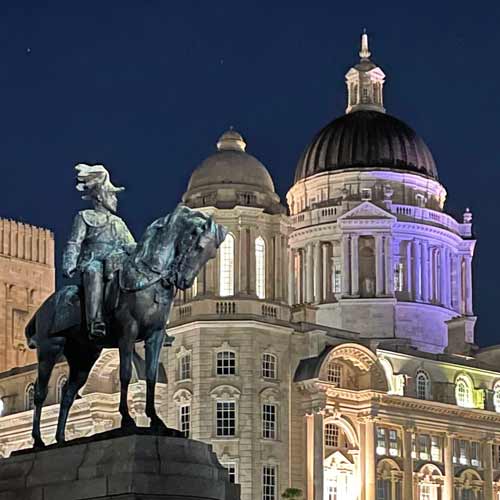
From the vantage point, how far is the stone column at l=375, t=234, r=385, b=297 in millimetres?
108375

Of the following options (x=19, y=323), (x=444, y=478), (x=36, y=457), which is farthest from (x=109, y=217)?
(x=19, y=323)

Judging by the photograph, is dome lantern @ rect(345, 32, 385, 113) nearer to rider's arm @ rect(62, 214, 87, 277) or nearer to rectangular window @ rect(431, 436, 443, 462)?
rectangular window @ rect(431, 436, 443, 462)

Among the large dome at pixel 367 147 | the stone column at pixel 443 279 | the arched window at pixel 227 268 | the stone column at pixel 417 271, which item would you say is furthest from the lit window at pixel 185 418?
the large dome at pixel 367 147

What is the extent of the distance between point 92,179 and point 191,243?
2831 mm

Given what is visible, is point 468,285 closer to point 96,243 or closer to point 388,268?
point 388,268

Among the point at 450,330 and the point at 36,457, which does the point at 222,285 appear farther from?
the point at 36,457

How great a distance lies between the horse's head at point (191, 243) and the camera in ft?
89.0

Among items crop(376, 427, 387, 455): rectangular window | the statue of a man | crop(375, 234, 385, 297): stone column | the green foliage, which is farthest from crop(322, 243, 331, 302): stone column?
the statue of a man

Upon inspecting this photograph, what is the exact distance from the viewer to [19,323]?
389 feet

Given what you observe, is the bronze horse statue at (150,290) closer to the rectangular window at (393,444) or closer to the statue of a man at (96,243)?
the statue of a man at (96,243)

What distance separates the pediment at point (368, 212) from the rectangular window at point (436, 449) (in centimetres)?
2094

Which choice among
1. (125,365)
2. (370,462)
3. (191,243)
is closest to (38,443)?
(125,365)

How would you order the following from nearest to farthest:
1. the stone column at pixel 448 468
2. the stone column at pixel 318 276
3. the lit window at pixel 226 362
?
the lit window at pixel 226 362 → the stone column at pixel 448 468 → the stone column at pixel 318 276

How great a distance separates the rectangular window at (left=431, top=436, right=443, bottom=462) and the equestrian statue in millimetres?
66844
